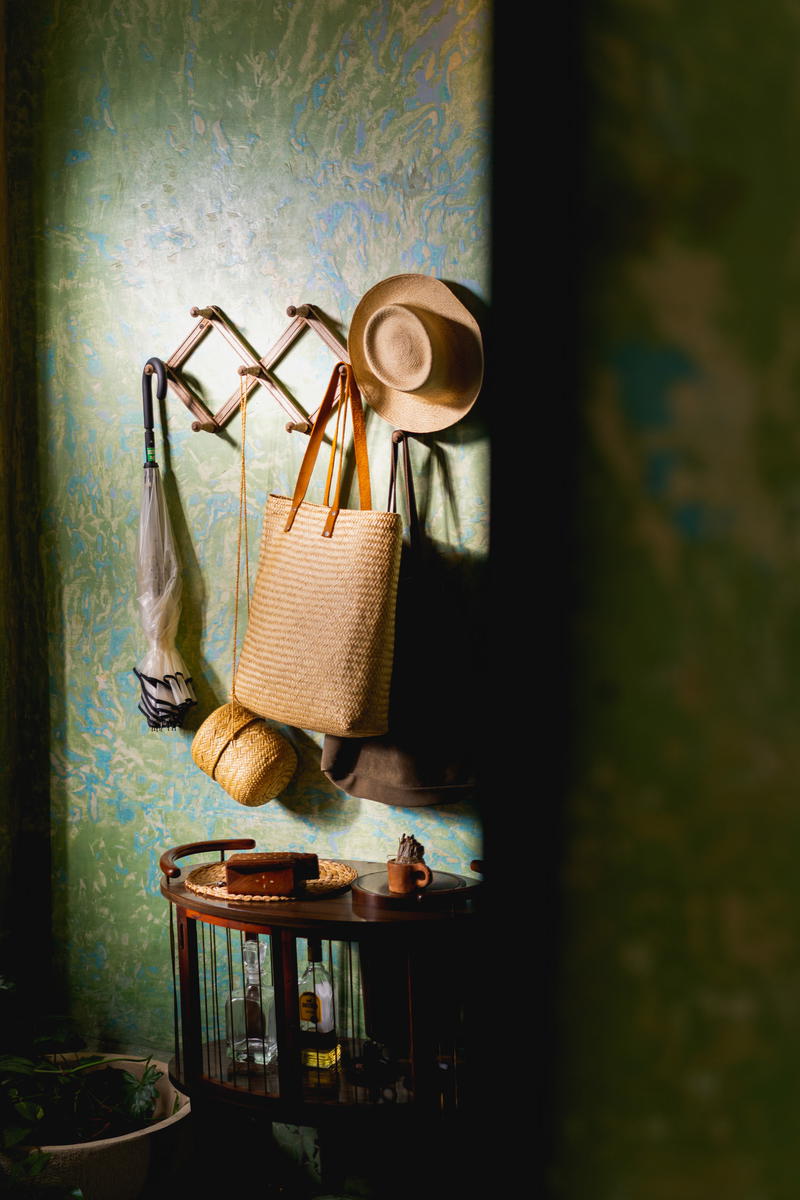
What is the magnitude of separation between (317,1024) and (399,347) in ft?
4.11

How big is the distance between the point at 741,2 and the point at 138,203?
8.18ft

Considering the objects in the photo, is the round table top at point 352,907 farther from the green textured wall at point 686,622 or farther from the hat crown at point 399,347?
the green textured wall at point 686,622

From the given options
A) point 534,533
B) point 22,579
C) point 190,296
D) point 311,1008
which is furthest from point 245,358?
point 534,533

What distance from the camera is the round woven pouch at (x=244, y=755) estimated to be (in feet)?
6.75

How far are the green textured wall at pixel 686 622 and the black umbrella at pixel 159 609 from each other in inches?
86.9

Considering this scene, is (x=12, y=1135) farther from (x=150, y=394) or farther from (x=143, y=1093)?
(x=150, y=394)

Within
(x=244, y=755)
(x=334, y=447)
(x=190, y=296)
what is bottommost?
(x=244, y=755)

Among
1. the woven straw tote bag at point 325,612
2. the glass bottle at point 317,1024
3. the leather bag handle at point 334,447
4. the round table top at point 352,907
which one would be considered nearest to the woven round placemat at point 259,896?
the round table top at point 352,907

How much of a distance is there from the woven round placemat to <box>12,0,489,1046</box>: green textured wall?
15cm

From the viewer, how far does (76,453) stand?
2.41 metres

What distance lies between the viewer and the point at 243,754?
2066 millimetres

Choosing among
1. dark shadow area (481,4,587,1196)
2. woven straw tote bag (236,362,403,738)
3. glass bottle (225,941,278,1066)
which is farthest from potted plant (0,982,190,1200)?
dark shadow area (481,4,587,1196)

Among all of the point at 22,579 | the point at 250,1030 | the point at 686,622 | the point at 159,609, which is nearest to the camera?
the point at 686,622

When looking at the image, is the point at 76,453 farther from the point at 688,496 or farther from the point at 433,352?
the point at 688,496
